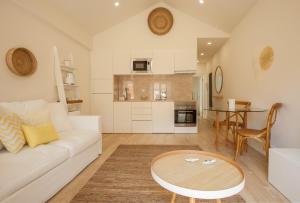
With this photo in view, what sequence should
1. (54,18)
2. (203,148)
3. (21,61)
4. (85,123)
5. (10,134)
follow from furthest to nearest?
(203,148), (54,18), (85,123), (21,61), (10,134)

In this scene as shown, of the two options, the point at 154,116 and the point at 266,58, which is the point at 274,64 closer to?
the point at 266,58

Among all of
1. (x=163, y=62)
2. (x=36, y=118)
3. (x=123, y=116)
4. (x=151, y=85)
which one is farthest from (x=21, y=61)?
(x=151, y=85)

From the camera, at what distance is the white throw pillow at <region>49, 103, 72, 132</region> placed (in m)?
2.71

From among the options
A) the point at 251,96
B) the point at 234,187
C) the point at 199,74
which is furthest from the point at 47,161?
the point at 199,74

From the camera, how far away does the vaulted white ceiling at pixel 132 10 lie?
3662 millimetres

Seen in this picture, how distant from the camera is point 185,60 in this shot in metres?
4.93

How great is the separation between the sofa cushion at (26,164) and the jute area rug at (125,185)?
438 millimetres

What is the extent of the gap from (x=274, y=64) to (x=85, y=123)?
317cm

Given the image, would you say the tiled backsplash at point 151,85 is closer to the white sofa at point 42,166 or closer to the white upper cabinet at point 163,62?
the white upper cabinet at point 163,62

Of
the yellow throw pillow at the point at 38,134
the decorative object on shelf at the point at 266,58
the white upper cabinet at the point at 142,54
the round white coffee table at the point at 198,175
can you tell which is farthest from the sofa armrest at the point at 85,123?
the decorative object on shelf at the point at 266,58

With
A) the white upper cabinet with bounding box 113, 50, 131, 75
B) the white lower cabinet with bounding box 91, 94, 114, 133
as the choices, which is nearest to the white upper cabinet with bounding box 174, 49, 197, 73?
the white upper cabinet with bounding box 113, 50, 131, 75

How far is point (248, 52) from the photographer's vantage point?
384 cm

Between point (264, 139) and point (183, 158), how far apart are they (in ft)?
5.40

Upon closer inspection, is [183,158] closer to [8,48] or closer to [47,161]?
[47,161]
